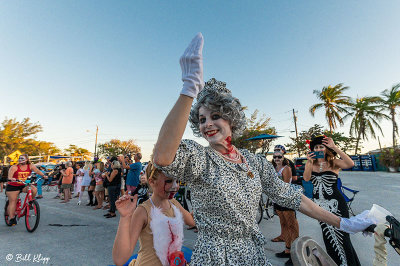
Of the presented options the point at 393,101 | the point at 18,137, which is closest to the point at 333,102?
the point at 393,101

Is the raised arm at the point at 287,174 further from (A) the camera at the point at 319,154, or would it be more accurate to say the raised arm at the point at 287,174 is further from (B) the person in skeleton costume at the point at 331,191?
(A) the camera at the point at 319,154

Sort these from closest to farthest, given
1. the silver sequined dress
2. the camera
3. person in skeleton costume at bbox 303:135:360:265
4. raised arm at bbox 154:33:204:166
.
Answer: raised arm at bbox 154:33:204:166 < the silver sequined dress < person in skeleton costume at bbox 303:135:360:265 < the camera

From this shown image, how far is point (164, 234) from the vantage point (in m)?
1.64

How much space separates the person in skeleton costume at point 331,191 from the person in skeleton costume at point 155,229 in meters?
2.37

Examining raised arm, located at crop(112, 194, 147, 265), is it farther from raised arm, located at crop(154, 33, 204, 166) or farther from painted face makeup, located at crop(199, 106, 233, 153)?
painted face makeup, located at crop(199, 106, 233, 153)

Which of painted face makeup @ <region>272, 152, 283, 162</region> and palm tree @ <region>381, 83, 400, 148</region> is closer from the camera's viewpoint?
painted face makeup @ <region>272, 152, 283, 162</region>

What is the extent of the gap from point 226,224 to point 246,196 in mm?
178

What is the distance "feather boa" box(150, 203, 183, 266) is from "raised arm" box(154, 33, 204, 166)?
94 centimetres

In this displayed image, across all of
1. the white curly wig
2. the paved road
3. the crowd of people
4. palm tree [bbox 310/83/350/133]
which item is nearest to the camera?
the paved road

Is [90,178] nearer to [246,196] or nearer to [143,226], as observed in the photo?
[143,226]

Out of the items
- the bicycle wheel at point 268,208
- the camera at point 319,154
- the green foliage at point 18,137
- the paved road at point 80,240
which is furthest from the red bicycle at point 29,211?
the green foliage at point 18,137

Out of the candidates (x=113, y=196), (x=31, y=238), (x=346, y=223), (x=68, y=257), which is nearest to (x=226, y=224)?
(x=346, y=223)

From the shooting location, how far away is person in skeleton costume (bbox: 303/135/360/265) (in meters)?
2.85

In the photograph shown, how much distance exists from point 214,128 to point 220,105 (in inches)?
5.8
